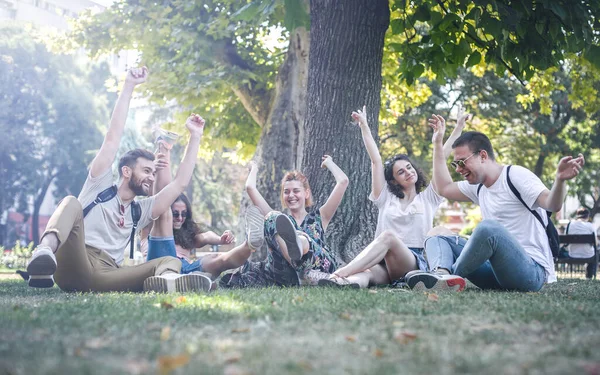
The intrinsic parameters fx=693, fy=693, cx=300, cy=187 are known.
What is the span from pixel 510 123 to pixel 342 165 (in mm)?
19053

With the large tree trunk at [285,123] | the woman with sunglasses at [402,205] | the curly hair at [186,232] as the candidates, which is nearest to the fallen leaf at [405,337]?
the woman with sunglasses at [402,205]

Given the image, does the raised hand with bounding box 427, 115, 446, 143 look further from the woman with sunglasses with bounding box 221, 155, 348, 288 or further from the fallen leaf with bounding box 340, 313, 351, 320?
the fallen leaf with bounding box 340, 313, 351, 320

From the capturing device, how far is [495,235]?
229 inches

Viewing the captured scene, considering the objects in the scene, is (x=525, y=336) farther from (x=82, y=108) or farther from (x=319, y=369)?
(x=82, y=108)

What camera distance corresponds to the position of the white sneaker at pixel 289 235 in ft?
20.4

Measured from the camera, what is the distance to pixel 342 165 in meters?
8.32

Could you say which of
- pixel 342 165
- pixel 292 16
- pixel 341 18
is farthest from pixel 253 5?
pixel 342 165

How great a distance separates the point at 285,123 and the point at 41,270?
420 inches

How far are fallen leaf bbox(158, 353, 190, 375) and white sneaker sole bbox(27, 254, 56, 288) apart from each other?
8.71 ft

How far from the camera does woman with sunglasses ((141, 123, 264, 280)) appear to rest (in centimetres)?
716

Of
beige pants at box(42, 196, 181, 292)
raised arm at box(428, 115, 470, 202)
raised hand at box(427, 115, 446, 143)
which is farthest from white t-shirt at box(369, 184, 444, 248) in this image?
beige pants at box(42, 196, 181, 292)

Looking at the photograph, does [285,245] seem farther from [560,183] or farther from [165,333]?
[165,333]

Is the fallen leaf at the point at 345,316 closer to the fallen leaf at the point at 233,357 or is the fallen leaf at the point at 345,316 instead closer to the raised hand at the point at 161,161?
the fallen leaf at the point at 233,357

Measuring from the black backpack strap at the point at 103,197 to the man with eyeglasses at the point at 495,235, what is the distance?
9.30 ft
